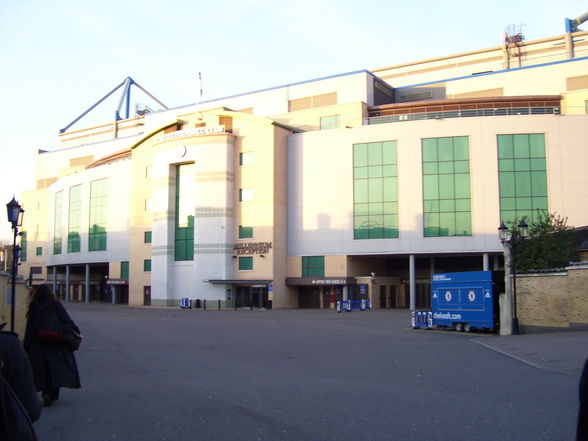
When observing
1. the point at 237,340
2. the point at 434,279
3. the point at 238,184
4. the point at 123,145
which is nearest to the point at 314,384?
the point at 237,340

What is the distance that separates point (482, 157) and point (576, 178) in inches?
300

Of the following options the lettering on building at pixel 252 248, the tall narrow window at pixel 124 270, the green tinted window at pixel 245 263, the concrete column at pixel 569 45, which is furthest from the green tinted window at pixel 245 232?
the concrete column at pixel 569 45

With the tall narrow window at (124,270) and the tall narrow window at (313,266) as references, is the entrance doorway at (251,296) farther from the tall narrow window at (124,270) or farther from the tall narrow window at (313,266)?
the tall narrow window at (124,270)

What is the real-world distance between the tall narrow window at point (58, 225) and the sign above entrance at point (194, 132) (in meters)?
28.0

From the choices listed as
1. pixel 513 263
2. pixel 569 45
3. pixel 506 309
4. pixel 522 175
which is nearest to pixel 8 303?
pixel 513 263

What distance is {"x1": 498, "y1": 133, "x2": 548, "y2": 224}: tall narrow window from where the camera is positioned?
163 feet

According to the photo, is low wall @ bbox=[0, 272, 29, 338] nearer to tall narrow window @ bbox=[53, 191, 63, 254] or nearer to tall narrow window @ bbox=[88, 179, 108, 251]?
tall narrow window @ bbox=[88, 179, 108, 251]

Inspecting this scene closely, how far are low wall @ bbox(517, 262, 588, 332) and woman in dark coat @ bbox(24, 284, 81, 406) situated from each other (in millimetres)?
18667

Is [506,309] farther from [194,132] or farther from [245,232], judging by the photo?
[194,132]

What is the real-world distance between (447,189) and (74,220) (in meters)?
48.6

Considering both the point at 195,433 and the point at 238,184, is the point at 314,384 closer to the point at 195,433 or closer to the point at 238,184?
the point at 195,433

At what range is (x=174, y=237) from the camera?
59.8 meters

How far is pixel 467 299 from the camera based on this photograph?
25.3 metres

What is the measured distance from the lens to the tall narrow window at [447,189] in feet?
167
